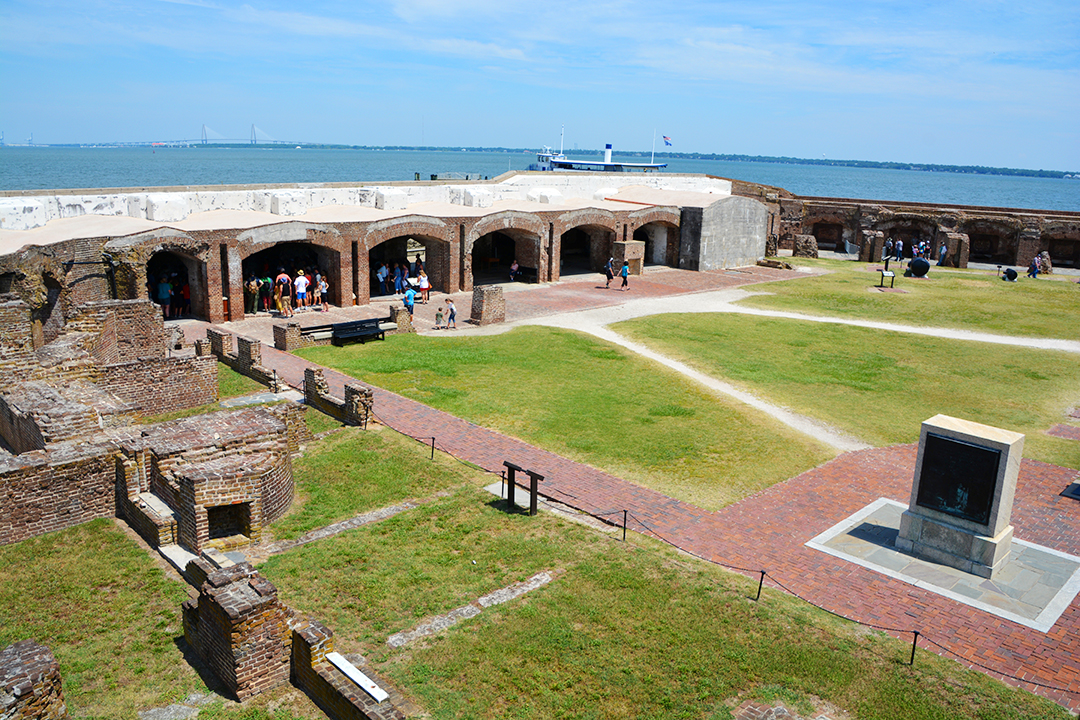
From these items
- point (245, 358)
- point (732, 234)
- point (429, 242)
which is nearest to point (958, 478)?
point (245, 358)

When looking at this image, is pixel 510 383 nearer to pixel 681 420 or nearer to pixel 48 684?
pixel 681 420

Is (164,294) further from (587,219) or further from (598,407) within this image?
(587,219)

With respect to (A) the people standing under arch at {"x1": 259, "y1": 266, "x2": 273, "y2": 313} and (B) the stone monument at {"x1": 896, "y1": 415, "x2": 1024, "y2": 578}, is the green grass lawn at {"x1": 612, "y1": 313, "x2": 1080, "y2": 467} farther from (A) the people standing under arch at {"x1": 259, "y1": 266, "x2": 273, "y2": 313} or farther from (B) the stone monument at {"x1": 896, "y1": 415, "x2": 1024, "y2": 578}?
(A) the people standing under arch at {"x1": 259, "y1": 266, "x2": 273, "y2": 313}

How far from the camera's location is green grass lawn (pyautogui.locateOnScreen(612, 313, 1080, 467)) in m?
17.6

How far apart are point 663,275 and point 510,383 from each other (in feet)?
65.2

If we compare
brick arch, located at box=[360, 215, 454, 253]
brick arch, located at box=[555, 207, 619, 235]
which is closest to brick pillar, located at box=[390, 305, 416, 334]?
brick arch, located at box=[360, 215, 454, 253]

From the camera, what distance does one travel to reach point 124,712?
758 centimetres

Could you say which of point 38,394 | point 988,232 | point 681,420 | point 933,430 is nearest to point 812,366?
point 681,420

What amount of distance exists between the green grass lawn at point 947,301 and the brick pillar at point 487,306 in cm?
1081

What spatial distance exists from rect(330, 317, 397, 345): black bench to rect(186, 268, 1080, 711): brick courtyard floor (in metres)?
4.20

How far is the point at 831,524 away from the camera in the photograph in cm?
1229

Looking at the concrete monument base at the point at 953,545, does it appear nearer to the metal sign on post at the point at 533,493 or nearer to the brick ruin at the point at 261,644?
the metal sign on post at the point at 533,493

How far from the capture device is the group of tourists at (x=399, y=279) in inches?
1135

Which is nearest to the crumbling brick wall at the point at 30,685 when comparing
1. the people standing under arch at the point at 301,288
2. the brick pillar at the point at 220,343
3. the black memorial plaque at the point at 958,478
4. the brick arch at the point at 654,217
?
the black memorial plaque at the point at 958,478
